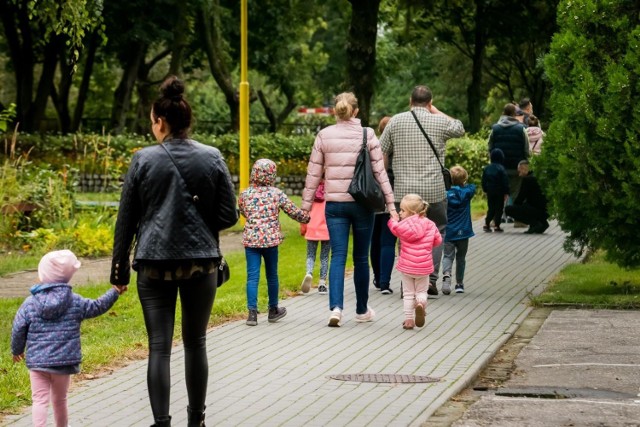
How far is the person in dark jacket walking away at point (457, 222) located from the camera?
14.6 m

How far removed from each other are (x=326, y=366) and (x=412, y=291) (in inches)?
85.7

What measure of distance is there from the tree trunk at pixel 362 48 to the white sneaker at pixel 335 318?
12.5 m

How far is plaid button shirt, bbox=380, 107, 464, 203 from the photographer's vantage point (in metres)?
13.4

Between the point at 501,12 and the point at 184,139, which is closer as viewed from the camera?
the point at 184,139

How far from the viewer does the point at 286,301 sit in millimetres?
13883

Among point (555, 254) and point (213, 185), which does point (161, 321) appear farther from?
point (555, 254)

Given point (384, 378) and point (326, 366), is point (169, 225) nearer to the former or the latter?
point (384, 378)

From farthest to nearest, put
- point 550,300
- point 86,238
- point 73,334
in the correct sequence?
1. point 86,238
2. point 550,300
3. point 73,334

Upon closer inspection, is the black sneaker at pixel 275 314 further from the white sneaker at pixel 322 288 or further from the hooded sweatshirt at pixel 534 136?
the hooded sweatshirt at pixel 534 136

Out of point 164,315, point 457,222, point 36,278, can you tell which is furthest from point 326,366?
point 36,278

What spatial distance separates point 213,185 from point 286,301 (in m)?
6.78

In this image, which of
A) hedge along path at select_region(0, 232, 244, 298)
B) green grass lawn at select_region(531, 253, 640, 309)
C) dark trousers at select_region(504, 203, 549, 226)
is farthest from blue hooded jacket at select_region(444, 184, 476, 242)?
dark trousers at select_region(504, 203, 549, 226)

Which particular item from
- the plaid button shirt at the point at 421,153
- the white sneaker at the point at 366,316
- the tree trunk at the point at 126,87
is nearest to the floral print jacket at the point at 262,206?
the white sneaker at the point at 366,316

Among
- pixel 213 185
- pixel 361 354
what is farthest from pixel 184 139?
pixel 361 354
